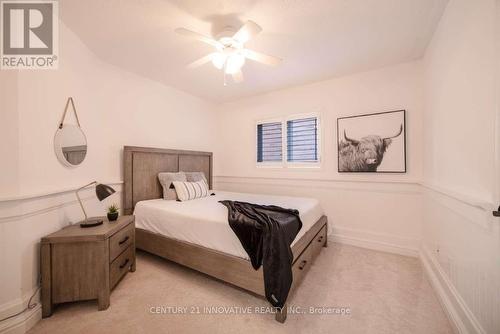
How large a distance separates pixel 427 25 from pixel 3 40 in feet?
12.1

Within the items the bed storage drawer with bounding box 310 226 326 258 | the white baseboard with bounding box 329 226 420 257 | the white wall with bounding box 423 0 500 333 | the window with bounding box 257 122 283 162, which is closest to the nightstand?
the bed storage drawer with bounding box 310 226 326 258

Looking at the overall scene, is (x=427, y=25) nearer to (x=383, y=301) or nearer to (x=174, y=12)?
(x=174, y=12)

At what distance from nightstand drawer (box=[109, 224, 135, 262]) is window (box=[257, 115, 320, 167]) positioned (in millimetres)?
2485

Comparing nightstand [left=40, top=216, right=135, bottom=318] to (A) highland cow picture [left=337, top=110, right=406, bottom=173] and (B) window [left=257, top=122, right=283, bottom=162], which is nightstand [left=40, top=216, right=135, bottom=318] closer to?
(B) window [left=257, top=122, right=283, bottom=162]

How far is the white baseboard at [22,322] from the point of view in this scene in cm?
133

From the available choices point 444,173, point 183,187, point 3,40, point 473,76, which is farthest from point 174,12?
point 444,173

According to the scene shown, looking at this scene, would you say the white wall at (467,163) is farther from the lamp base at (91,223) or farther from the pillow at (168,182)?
the pillow at (168,182)

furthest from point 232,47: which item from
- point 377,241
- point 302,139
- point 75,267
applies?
point 377,241

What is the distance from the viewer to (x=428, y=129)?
224 cm

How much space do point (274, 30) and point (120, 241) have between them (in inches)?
103

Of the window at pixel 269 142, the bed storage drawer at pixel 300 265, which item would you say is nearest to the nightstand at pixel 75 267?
the bed storage drawer at pixel 300 265

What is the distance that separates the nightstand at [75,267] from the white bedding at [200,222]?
608 millimetres

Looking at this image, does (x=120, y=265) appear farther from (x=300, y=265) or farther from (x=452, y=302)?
(x=452, y=302)

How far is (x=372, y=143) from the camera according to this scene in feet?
9.04
